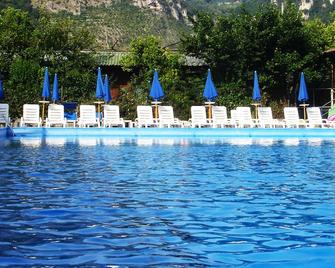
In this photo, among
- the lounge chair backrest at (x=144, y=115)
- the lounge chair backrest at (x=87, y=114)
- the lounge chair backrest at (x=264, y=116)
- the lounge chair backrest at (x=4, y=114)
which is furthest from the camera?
the lounge chair backrest at (x=264, y=116)

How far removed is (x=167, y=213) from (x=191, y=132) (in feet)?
45.1

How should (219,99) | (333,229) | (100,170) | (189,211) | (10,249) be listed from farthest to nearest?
1. (219,99)
2. (100,170)
3. (189,211)
4. (333,229)
5. (10,249)

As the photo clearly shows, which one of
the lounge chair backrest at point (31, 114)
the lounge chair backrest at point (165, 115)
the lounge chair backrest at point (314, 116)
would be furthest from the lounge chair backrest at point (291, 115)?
the lounge chair backrest at point (31, 114)

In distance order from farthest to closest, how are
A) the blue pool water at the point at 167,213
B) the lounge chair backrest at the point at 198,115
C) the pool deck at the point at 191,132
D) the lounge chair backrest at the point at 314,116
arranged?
the lounge chair backrest at the point at 314,116 < the lounge chair backrest at the point at 198,115 < the pool deck at the point at 191,132 < the blue pool water at the point at 167,213

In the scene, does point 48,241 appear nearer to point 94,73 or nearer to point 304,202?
point 304,202

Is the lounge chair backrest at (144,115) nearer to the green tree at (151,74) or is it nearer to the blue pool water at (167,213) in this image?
the green tree at (151,74)

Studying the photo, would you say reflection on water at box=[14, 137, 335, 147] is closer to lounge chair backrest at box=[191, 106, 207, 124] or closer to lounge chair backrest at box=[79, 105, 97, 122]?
lounge chair backrest at box=[79, 105, 97, 122]

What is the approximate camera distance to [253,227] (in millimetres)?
4762

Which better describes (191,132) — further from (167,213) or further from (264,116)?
(167,213)

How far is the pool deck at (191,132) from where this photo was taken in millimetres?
18797

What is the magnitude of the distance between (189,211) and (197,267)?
196 centimetres

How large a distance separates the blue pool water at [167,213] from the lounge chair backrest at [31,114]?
30.7 feet

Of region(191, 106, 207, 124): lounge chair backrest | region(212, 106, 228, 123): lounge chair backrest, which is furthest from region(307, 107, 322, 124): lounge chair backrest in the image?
region(191, 106, 207, 124): lounge chair backrest

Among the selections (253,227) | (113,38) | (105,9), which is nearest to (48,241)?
(253,227)
